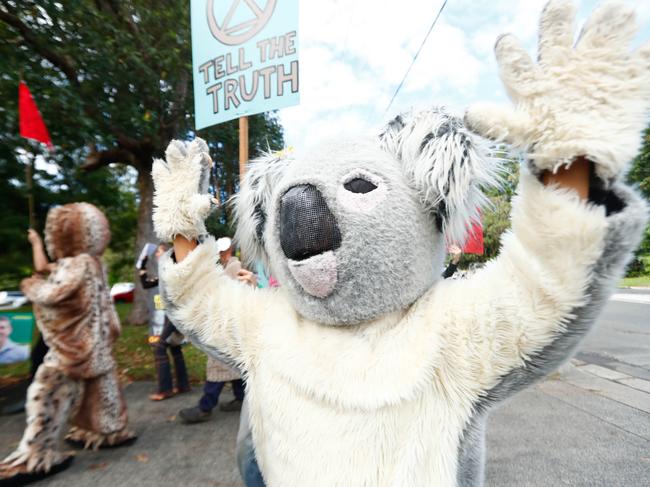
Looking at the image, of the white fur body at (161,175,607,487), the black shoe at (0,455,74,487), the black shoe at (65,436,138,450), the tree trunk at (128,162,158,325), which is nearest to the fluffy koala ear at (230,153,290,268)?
the white fur body at (161,175,607,487)

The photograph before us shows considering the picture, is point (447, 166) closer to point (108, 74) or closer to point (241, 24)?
point (241, 24)

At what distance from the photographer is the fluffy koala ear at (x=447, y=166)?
4.00ft

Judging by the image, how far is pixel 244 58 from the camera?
11.0 ft

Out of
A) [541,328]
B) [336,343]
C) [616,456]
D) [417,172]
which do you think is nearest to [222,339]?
[336,343]

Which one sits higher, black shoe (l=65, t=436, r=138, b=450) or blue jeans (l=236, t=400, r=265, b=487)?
blue jeans (l=236, t=400, r=265, b=487)

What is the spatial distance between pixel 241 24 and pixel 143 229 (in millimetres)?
6063

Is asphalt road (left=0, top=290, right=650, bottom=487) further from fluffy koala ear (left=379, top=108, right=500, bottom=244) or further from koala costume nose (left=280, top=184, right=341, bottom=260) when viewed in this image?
koala costume nose (left=280, top=184, right=341, bottom=260)

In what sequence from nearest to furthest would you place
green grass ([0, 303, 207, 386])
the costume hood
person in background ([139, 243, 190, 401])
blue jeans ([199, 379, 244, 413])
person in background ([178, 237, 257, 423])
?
the costume hood < person in background ([178, 237, 257, 423]) < blue jeans ([199, 379, 244, 413]) < person in background ([139, 243, 190, 401]) < green grass ([0, 303, 207, 386])

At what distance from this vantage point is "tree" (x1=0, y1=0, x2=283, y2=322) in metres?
5.57

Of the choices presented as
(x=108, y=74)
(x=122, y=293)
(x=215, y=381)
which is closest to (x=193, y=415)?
(x=215, y=381)

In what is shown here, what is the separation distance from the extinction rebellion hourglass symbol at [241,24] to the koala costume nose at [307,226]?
2555mm

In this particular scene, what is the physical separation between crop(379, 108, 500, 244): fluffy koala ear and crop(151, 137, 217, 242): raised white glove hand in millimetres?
720

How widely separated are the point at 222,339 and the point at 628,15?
57.3 inches

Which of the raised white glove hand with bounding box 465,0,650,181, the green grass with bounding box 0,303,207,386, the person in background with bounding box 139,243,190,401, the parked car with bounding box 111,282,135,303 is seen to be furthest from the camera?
the parked car with bounding box 111,282,135,303
